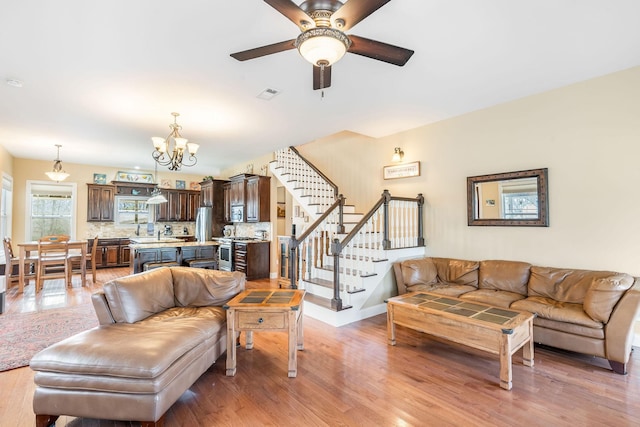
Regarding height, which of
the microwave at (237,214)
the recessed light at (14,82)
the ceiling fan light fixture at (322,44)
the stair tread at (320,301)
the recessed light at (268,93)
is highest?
the recessed light at (268,93)

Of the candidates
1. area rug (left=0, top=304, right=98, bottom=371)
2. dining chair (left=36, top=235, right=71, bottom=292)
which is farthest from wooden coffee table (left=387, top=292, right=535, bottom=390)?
dining chair (left=36, top=235, right=71, bottom=292)

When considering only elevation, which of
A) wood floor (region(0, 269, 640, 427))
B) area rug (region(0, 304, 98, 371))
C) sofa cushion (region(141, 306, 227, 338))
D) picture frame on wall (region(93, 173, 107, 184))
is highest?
picture frame on wall (region(93, 173, 107, 184))

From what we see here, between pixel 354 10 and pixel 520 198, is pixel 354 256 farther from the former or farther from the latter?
pixel 354 10

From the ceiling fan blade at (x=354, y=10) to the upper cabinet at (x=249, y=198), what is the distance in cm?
564

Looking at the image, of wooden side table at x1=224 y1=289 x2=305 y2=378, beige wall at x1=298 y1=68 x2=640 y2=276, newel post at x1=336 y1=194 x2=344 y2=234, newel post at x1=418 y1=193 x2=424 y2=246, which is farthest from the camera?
newel post at x1=336 y1=194 x2=344 y2=234

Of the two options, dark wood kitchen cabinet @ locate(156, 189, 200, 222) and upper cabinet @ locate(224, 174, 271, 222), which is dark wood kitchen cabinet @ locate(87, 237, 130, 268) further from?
upper cabinet @ locate(224, 174, 271, 222)

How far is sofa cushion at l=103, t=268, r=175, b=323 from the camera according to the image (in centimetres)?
249

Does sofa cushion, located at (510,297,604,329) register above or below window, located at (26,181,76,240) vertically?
below

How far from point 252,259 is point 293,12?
574 centimetres

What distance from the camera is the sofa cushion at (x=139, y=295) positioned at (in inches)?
98.0

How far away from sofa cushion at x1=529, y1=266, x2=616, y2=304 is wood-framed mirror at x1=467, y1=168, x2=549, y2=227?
2.11 feet

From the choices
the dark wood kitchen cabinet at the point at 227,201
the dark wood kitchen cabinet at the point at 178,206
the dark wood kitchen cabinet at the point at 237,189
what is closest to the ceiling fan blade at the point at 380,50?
the dark wood kitchen cabinet at the point at 237,189

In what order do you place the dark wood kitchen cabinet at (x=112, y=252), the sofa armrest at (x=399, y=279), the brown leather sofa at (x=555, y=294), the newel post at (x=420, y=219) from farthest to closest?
the dark wood kitchen cabinet at (x=112, y=252) → the newel post at (x=420, y=219) → the sofa armrest at (x=399, y=279) → the brown leather sofa at (x=555, y=294)

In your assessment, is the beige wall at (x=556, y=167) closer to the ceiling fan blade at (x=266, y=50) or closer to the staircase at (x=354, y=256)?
the staircase at (x=354, y=256)
